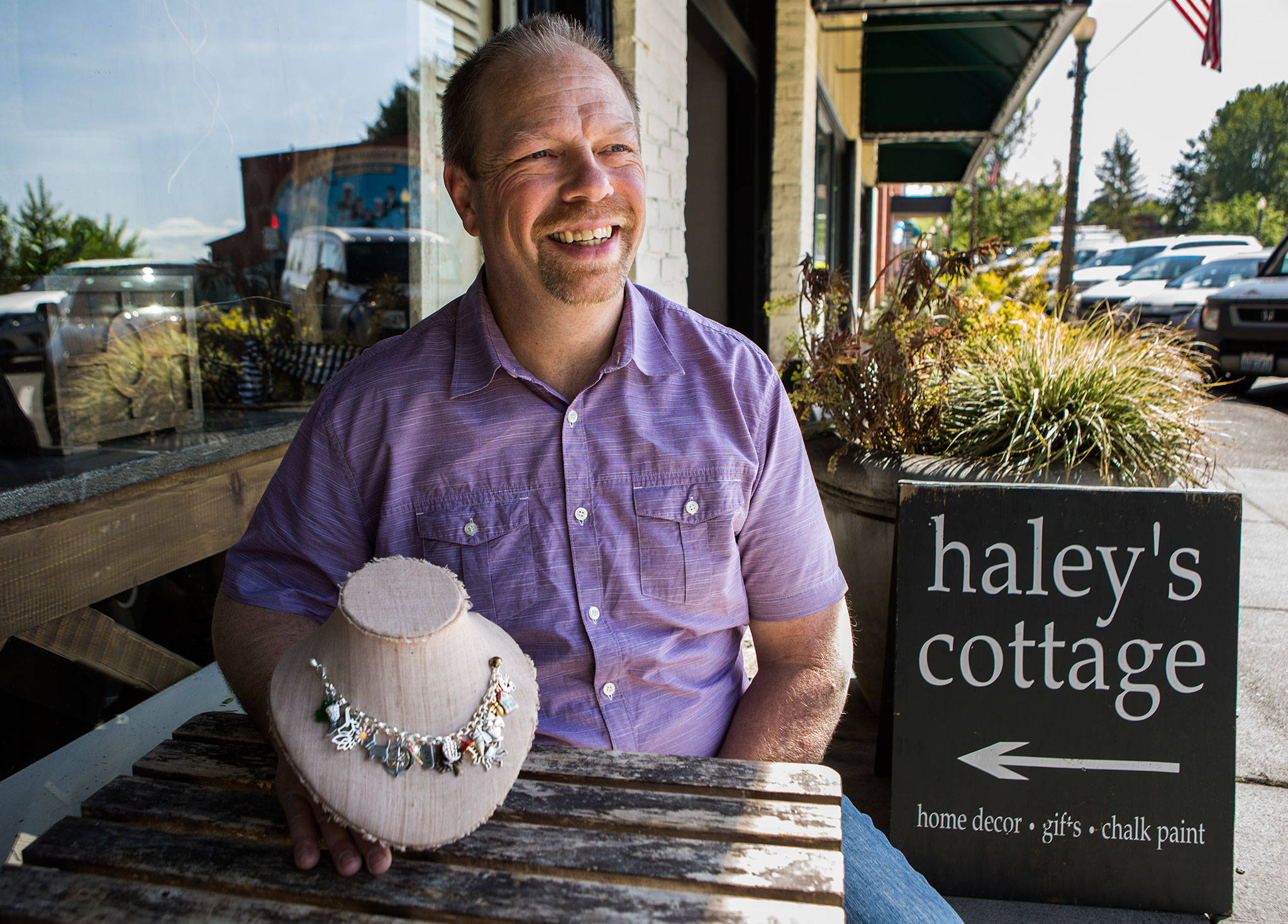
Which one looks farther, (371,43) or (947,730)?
(371,43)

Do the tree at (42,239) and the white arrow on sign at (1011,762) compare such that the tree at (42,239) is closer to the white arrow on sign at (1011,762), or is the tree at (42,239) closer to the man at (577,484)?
the man at (577,484)

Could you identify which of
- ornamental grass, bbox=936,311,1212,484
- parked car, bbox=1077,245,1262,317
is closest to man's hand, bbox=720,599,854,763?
ornamental grass, bbox=936,311,1212,484

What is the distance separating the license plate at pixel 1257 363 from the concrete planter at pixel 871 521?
8.57 metres

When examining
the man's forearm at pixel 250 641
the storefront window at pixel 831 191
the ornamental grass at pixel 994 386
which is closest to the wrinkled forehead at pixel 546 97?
the man's forearm at pixel 250 641

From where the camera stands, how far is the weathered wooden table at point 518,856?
89 centimetres

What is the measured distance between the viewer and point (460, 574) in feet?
4.70

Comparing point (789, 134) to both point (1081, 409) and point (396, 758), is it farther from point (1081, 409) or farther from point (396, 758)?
point (396, 758)

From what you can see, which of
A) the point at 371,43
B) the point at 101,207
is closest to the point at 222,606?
the point at 101,207

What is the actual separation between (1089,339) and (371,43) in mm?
2513

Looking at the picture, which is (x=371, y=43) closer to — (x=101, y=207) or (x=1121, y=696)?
(x=101, y=207)

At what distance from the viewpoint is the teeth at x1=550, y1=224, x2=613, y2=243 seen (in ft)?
5.01

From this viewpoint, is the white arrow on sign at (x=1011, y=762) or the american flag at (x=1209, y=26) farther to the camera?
the american flag at (x=1209, y=26)

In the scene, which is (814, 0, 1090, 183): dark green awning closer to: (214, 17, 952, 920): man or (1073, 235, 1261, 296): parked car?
(214, 17, 952, 920): man

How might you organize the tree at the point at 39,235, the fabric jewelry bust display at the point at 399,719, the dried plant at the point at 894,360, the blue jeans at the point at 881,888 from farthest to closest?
1. the dried plant at the point at 894,360
2. the tree at the point at 39,235
3. the blue jeans at the point at 881,888
4. the fabric jewelry bust display at the point at 399,719
